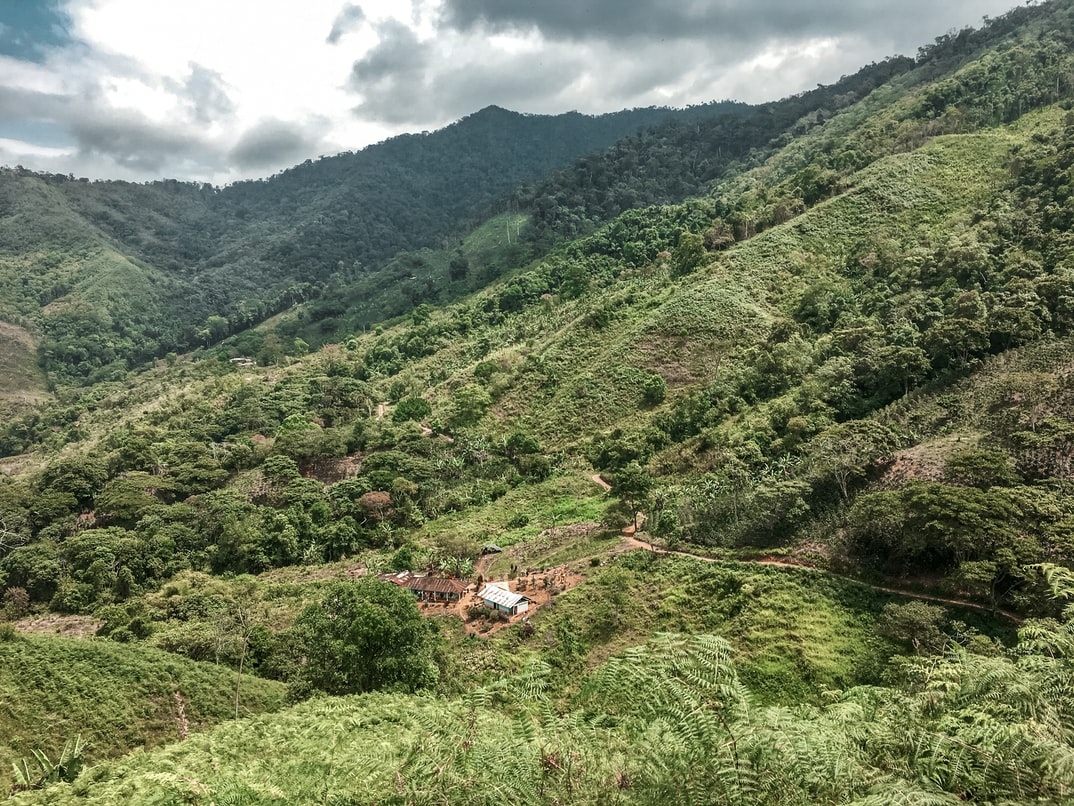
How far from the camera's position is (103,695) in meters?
17.9

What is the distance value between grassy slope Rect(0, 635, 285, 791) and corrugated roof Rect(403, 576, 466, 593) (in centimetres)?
841

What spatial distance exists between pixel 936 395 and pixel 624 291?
34.3 m

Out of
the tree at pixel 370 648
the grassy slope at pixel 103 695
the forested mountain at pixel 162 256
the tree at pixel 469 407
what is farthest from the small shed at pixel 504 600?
the forested mountain at pixel 162 256

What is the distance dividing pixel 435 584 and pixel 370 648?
1012cm

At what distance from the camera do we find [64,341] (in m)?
109

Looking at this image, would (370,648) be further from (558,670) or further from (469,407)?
(469,407)

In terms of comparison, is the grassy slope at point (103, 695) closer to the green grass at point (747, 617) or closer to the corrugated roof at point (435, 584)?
the corrugated roof at point (435, 584)

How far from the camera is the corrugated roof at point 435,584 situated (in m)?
28.5

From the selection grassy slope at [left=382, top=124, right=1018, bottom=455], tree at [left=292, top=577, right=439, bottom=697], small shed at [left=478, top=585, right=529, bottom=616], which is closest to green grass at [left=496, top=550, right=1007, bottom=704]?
small shed at [left=478, top=585, right=529, bottom=616]

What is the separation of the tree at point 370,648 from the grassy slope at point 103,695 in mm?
1963

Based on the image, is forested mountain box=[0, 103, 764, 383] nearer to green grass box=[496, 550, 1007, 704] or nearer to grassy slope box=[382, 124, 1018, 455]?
grassy slope box=[382, 124, 1018, 455]

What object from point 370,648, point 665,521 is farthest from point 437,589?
point 665,521

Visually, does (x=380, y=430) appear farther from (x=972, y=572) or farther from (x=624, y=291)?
(x=972, y=572)

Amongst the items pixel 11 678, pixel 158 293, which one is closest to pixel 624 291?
pixel 11 678
